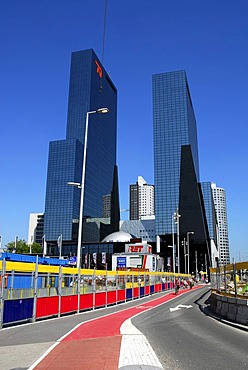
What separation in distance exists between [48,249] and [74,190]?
2611cm

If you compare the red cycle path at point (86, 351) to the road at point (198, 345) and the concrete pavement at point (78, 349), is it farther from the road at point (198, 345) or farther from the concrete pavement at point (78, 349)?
the road at point (198, 345)

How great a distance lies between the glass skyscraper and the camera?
14712 cm

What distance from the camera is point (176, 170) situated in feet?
504

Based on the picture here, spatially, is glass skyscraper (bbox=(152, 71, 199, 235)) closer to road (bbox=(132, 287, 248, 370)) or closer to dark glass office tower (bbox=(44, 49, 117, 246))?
dark glass office tower (bbox=(44, 49, 117, 246))

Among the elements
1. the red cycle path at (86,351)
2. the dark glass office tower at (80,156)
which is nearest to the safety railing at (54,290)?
the red cycle path at (86,351)

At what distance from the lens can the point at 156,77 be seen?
17525cm

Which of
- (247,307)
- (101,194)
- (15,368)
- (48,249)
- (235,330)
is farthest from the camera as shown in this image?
(101,194)

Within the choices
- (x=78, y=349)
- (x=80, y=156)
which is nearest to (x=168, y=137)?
(x=80, y=156)

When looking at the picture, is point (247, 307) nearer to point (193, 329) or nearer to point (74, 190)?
point (193, 329)

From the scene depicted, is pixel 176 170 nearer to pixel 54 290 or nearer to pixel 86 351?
pixel 54 290

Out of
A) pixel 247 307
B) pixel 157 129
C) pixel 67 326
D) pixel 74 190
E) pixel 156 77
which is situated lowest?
pixel 67 326

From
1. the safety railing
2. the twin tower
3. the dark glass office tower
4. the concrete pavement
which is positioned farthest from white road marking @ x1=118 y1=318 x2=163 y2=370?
the dark glass office tower

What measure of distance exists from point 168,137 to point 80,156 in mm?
40283

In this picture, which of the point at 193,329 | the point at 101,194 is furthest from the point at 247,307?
the point at 101,194
